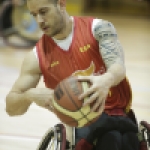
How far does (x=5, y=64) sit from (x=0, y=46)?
0.64 meters

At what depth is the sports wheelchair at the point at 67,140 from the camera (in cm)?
144

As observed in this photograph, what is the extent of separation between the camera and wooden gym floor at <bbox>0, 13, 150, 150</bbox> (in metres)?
2.19

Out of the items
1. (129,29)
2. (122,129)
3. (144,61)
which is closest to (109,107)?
(122,129)

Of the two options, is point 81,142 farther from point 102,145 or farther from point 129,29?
point 129,29

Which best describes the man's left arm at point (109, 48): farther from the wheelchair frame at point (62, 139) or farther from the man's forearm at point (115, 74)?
the wheelchair frame at point (62, 139)

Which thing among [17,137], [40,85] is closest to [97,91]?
[17,137]

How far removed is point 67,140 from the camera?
149 centimetres

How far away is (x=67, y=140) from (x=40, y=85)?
1.44 meters

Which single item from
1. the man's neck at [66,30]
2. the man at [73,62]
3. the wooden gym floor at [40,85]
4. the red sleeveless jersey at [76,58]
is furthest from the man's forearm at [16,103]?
the wooden gym floor at [40,85]

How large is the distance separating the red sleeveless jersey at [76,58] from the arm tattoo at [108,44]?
0.10 feet

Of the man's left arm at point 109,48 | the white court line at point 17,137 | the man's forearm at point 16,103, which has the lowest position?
the white court line at point 17,137

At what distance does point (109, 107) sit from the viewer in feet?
4.97

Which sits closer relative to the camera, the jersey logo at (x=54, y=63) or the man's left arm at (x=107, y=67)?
the man's left arm at (x=107, y=67)

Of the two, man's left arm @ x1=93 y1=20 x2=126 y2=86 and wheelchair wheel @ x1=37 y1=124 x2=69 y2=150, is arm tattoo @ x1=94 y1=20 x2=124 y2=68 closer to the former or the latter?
man's left arm @ x1=93 y1=20 x2=126 y2=86
